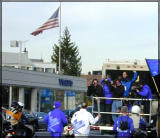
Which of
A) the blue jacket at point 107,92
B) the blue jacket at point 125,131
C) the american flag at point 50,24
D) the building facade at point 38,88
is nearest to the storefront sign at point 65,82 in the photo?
the building facade at point 38,88

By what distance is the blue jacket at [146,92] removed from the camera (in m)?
17.7

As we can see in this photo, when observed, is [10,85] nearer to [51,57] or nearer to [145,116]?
[145,116]

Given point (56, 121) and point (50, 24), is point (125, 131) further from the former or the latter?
point (50, 24)

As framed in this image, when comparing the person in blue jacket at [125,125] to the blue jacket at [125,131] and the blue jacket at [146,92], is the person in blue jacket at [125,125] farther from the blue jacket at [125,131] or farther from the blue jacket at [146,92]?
the blue jacket at [146,92]

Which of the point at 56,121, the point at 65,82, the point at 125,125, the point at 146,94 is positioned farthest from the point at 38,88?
the point at 125,125

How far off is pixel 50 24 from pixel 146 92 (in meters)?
30.2

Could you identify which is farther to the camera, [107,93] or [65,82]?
[65,82]

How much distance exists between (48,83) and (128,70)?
34.2m

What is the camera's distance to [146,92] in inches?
699

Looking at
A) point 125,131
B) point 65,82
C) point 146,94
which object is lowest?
point 125,131

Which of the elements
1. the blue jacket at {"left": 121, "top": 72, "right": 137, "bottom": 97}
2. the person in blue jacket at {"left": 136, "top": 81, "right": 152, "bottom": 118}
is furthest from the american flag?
the person in blue jacket at {"left": 136, "top": 81, "right": 152, "bottom": 118}

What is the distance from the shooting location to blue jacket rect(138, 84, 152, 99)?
17.7 m

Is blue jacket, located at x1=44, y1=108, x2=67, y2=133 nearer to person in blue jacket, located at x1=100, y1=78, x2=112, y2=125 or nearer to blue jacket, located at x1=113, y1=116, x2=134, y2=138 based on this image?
blue jacket, located at x1=113, y1=116, x2=134, y2=138

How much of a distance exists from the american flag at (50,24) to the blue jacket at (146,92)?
28469 millimetres
